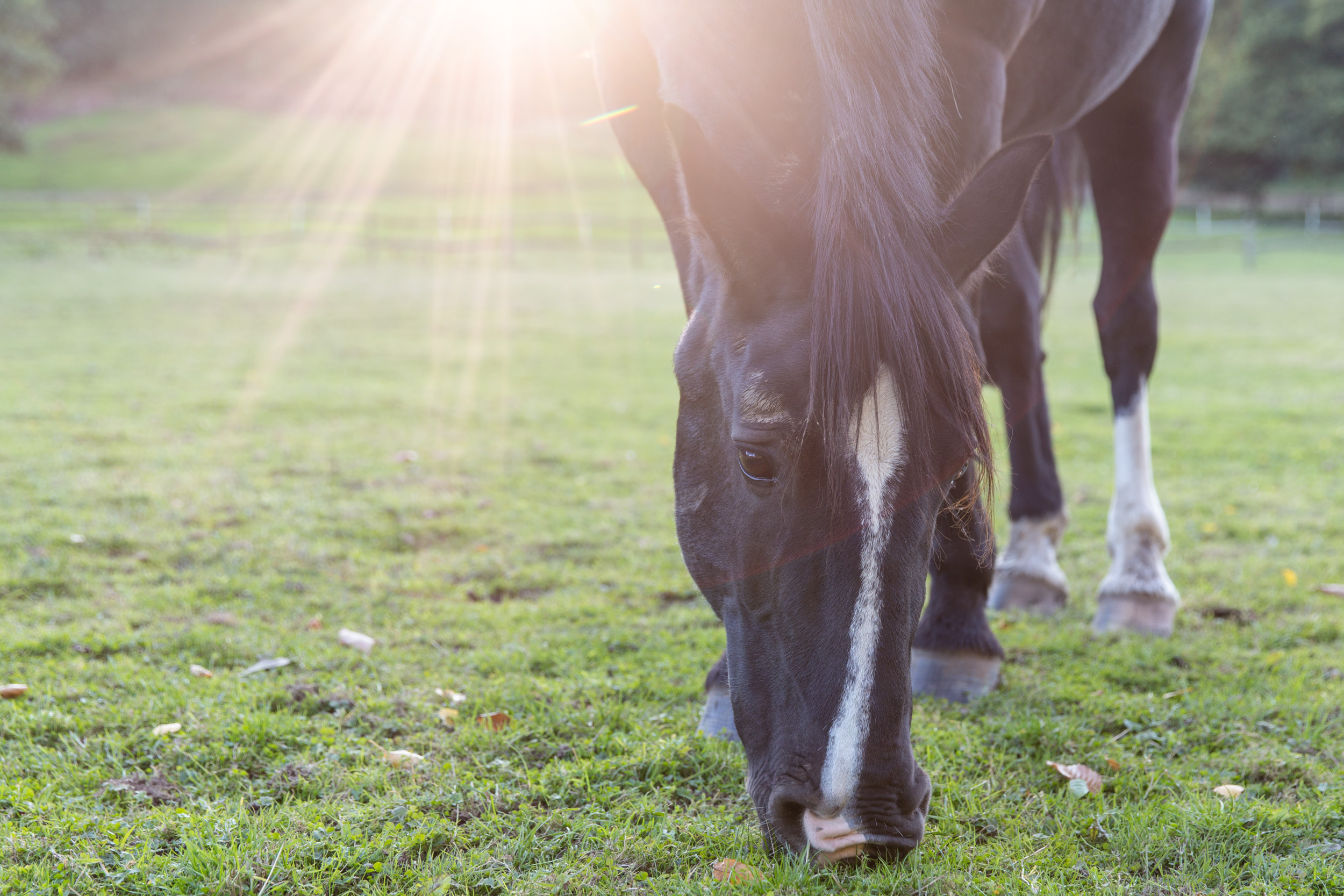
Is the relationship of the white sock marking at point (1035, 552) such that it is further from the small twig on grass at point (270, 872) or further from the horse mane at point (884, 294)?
the small twig on grass at point (270, 872)

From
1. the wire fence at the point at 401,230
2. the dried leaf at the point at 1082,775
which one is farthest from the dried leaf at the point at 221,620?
the wire fence at the point at 401,230

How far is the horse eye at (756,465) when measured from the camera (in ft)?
6.16

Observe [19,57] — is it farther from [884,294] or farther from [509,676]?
[884,294]

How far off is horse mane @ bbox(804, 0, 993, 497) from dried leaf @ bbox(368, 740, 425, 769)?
1423 mm

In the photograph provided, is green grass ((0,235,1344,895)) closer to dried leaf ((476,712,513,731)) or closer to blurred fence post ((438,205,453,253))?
dried leaf ((476,712,513,731))

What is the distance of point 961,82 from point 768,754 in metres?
1.83

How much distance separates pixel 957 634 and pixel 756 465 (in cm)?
146

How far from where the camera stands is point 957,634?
3.03 meters

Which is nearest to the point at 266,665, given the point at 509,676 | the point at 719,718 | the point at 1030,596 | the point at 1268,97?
the point at 509,676

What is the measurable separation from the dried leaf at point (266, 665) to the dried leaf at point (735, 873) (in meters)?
1.73

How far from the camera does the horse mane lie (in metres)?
1.73

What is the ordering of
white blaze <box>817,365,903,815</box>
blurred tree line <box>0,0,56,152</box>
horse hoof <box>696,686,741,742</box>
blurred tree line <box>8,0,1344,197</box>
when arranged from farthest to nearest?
1. blurred tree line <box>8,0,1344,197</box>
2. blurred tree line <box>0,0,56,152</box>
3. horse hoof <box>696,686,741,742</box>
4. white blaze <box>817,365,903,815</box>

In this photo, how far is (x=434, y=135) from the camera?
193 ft

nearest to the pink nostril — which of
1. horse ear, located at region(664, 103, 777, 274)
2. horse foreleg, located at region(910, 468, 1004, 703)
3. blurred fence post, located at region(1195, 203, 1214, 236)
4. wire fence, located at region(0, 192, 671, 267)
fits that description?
horse ear, located at region(664, 103, 777, 274)
